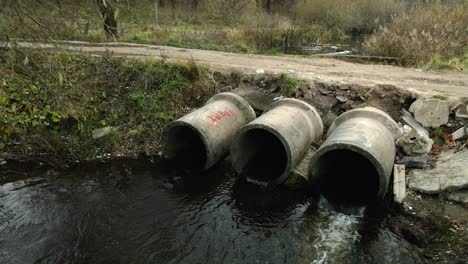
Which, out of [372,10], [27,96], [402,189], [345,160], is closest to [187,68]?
[27,96]

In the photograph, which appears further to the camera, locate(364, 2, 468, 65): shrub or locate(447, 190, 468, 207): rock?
locate(364, 2, 468, 65): shrub

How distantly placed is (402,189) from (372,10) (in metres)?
21.2

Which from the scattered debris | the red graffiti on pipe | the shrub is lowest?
the scattered debris

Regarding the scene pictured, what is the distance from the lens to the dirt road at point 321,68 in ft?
31.5

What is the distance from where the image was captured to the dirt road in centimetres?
959

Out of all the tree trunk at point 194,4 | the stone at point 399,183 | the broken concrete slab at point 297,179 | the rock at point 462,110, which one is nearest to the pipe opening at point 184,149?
the broken concrete slab at point 297,179

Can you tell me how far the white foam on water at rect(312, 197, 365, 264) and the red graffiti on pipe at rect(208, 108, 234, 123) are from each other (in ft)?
8.53

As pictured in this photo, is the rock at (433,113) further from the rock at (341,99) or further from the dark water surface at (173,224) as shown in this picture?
the dark water surface at (173,224)

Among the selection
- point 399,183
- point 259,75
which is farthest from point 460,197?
point 259,75

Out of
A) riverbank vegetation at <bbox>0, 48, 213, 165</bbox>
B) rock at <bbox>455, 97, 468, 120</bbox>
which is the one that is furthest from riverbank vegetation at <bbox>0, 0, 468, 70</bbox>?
rock at <bbox>455, 97, 468, 120</bbox>

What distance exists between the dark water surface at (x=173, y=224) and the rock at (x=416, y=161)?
1345 mm

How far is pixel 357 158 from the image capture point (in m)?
8.58

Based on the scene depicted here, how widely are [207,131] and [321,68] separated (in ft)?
17.3

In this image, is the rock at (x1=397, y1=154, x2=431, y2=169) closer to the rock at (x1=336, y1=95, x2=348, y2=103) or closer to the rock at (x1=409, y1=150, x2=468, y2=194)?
the rock at (x1=409, y1=150, x2=468, y2=194)
